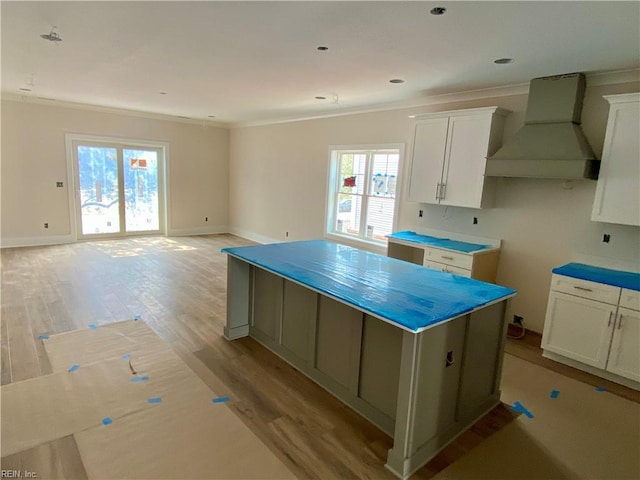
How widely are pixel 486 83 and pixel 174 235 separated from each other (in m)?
7.00

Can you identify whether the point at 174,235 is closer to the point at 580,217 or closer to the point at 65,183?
the point at 65,183

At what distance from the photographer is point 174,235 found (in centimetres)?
843

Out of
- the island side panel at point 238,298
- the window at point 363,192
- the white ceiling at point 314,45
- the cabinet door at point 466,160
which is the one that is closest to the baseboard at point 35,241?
the white ceiling at point 314,45

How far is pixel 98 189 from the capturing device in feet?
24.2

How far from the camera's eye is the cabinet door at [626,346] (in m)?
2.91

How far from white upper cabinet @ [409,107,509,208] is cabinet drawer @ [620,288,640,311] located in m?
1.55

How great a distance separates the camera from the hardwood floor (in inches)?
83.6

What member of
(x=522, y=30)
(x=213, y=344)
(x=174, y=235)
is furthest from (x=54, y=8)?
(x=174, y=235)

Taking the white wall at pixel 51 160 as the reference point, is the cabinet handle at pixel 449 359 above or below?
below

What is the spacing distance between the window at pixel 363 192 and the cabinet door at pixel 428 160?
60 cm

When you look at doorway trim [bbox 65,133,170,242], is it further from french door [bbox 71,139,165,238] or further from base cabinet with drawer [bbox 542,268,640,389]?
base cabinet with drawer [bbox 542,268,640,389]

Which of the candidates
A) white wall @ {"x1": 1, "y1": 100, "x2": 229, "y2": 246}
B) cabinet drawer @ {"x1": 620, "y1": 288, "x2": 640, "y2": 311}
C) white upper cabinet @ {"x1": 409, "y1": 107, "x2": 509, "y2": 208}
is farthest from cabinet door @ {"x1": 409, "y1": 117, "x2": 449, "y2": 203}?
white wall @ {"x1": 1, "y1": 100, "x2": 229, "y2": 246}

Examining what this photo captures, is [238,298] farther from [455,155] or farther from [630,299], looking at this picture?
[630,299]

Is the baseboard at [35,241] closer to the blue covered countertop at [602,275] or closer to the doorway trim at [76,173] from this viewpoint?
the doorway trim at [76,173]
